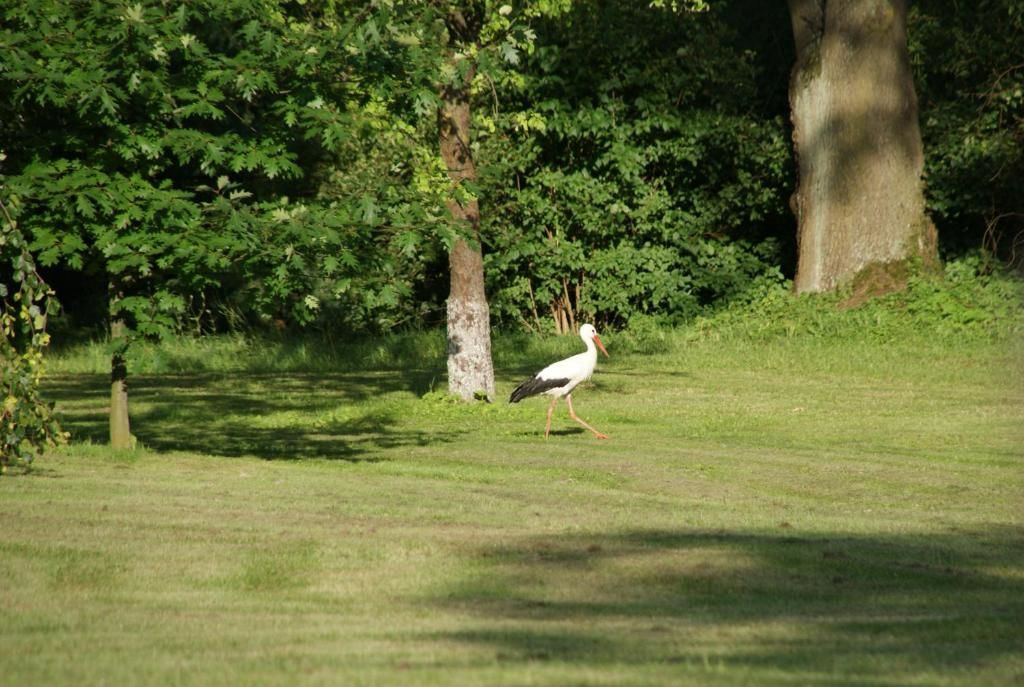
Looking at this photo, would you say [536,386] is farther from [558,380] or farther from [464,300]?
[464,300]

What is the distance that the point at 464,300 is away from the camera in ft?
66.5

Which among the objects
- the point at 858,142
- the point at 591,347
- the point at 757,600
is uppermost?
the point at 858,142

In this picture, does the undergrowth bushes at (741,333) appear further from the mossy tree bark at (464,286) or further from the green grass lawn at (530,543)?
the mossy tree bark at (464,286)

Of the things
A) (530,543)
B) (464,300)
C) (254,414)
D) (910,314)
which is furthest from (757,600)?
(910,314)

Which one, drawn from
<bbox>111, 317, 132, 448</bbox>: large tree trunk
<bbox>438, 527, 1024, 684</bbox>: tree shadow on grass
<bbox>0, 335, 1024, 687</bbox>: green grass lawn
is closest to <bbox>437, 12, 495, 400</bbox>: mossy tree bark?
<bbox>0, 335, 1024, 687</bbox>: green grass lawn

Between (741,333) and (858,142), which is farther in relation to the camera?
(741,333)

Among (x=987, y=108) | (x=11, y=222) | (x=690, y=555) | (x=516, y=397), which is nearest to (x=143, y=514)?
(x=11, y=222)

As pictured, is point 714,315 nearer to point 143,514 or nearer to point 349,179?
point 349,179

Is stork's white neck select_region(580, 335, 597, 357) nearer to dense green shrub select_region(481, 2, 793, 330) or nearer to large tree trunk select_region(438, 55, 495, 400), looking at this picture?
large tree trunk select_region(438, 55, 495, 400)

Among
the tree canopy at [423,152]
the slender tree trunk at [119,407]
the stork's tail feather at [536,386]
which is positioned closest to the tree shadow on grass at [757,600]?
the tree canopy at [423,152]

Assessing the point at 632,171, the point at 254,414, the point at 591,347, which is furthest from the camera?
the point at 632,171

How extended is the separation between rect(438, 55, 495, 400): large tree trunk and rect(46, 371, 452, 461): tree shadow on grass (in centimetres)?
116

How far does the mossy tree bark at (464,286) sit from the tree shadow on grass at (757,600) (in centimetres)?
961

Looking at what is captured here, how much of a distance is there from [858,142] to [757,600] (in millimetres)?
19285
